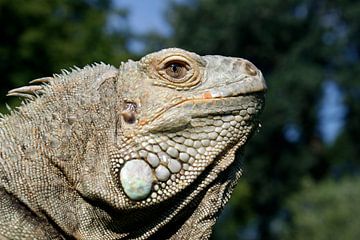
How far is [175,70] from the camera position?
4.90 m

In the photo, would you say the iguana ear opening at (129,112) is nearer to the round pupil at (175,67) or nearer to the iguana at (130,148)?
the iguana at (130,148)

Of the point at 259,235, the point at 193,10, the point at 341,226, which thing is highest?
the point at 193,10

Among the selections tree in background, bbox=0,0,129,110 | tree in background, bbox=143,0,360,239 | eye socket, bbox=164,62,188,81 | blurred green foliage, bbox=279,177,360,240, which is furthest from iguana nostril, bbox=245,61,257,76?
tree in background, bbox=143,0,360,239

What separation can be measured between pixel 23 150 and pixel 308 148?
4484cm

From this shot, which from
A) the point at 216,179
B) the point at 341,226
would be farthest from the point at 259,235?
the point at 216,179

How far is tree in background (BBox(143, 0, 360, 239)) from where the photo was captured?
45.8 meters

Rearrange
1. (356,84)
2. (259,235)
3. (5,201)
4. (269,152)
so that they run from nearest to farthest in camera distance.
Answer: (5,201), (356,84), (269,152), (259,235)

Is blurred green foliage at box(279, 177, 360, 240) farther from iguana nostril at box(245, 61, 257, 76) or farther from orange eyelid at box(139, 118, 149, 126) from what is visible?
orange eyelid at box(139, 118, 149, 126)

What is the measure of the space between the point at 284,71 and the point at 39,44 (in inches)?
677

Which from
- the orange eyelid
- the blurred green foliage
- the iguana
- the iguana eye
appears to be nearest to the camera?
the iguana

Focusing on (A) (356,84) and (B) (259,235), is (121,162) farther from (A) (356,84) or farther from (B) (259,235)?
(B) (259,235)

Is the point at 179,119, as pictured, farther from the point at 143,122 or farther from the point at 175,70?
the point at 175,70

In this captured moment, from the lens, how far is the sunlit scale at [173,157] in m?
4.65

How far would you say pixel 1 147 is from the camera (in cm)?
477
